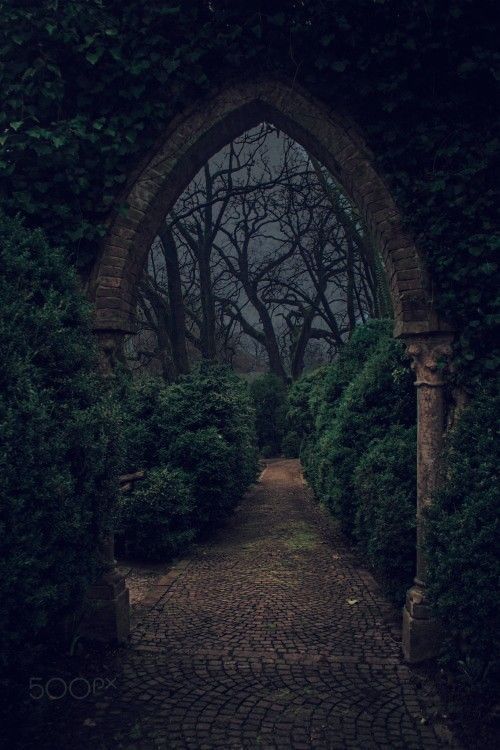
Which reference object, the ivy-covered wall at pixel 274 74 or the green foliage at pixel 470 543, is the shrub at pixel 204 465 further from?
the green foliage at pixel 470 543

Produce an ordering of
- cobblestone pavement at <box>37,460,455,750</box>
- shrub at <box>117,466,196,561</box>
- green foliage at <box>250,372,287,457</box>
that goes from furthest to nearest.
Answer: green foliage at <box>250,372,287,457</box>
shrub at <box>117,466,196,561</box>
cobblestone pavement at <box>37,460,455,750</box>

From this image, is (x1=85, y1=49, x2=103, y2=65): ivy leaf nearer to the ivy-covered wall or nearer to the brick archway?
the ivy-covered wall

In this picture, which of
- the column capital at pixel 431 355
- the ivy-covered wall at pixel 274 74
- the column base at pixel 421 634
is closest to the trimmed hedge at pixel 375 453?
the column base at pixel 421 634

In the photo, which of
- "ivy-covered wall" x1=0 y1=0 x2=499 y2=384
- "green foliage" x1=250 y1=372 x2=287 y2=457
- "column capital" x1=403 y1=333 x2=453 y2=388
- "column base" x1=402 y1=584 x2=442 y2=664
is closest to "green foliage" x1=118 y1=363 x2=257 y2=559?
"ivy-covered wall" x1=0 y1=0 x2=499 y2=384

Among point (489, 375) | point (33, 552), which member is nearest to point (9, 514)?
point (33, 552)

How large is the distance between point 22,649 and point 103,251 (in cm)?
296

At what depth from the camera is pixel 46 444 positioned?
127 inches

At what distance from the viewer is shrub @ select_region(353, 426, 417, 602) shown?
187 inches

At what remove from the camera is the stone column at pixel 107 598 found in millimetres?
4445

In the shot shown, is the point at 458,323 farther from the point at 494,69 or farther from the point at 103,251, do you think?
the point at 103,251

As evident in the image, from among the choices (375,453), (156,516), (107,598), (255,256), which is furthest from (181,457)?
(255,256)

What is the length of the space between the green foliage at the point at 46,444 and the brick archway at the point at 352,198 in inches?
21.0

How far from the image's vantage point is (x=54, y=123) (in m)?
4.19

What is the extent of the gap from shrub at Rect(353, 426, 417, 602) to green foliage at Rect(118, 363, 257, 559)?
2695 mm
